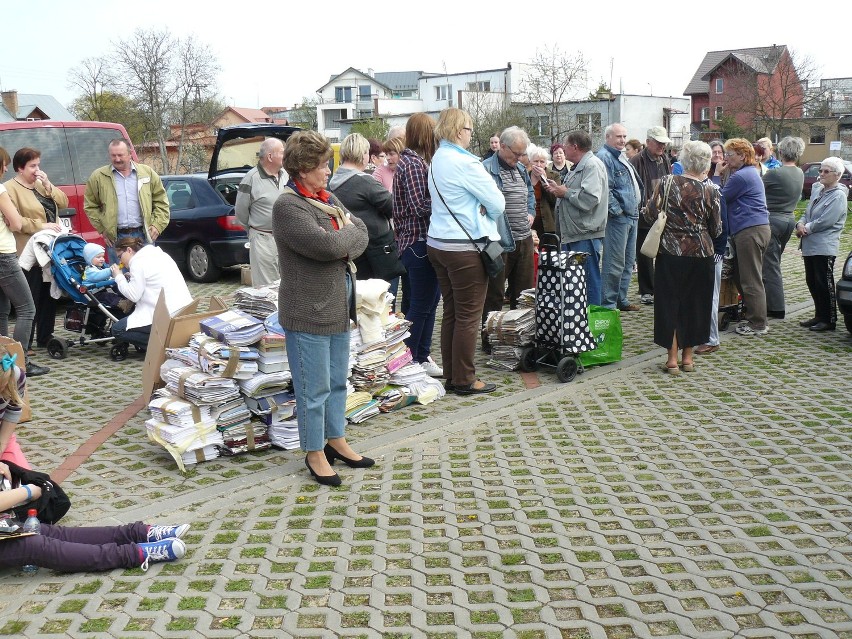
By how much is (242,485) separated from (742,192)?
631 centimetres

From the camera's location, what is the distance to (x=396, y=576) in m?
4.20

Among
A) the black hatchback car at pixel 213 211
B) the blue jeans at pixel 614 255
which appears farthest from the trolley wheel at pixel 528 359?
the black hatchback car at pixel 213 211

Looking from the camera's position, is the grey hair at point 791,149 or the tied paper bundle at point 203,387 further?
the grey hair at point 791,149

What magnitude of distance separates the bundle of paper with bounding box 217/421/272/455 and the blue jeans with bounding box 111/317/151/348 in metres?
2.84

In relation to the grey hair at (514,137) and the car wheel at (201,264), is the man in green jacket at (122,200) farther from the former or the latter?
the car wheel at (201,264)

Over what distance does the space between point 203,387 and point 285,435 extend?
0.68 meters

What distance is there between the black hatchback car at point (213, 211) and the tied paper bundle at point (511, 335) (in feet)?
20.9

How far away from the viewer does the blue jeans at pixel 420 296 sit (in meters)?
7.39

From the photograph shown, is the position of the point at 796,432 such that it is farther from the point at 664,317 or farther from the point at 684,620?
the point at 684,620

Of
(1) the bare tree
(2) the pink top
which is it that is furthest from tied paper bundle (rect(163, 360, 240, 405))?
(1) the bare tree

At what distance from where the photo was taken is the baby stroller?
877 centimetres

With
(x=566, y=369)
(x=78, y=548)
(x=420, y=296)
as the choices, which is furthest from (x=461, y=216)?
(x=78, y=548)

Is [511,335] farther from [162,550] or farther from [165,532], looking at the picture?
[162,550]

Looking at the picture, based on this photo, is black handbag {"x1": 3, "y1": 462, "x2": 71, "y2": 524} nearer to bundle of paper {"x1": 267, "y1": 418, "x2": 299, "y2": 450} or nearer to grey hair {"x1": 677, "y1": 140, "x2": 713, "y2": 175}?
bundle of paper {"x1": 267, "y1": 418, "x2": 299, "y2": 450}
